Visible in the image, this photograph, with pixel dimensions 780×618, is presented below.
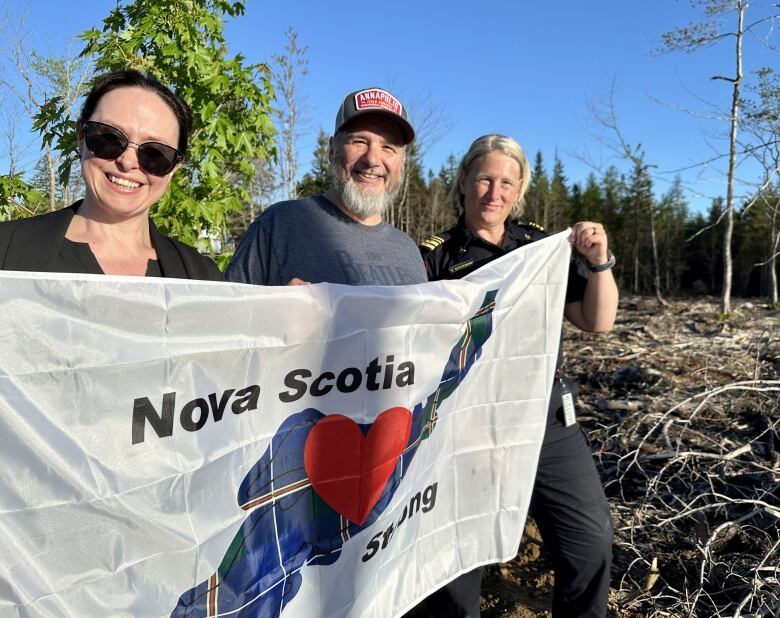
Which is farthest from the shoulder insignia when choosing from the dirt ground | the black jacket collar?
the dirt ground

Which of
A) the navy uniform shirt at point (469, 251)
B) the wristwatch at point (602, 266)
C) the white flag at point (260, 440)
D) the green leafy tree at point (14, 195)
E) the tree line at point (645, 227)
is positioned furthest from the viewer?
the tree line at point (645, 227)

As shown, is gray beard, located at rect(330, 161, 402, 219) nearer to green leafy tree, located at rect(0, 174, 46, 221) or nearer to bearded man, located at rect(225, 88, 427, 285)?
bearded man, located at rect(225, 88, 427, 285)

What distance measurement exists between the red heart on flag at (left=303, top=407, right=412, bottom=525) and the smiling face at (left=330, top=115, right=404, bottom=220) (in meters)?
0.83

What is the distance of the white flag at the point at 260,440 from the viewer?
46.1 inches

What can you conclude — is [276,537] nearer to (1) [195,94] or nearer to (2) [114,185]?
(2) [114,185]

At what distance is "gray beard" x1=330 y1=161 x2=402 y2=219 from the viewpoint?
→ 2131mm

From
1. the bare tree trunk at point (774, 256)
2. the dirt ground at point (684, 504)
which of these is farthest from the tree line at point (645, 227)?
the dirt ground at point (684, 504)

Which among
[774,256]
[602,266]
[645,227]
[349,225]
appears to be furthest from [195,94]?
[645,227]

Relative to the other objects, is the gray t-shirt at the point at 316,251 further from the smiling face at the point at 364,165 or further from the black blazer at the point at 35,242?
the black blazer at the point at 35,242

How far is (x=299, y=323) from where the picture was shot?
60.0 inches

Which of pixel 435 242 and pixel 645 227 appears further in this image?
pixel 645 227

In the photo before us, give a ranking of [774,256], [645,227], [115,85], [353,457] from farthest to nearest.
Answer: [645,227] < [774,256] < [353,457] < [115,85]

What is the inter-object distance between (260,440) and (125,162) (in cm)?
83

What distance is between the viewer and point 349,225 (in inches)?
84.8
